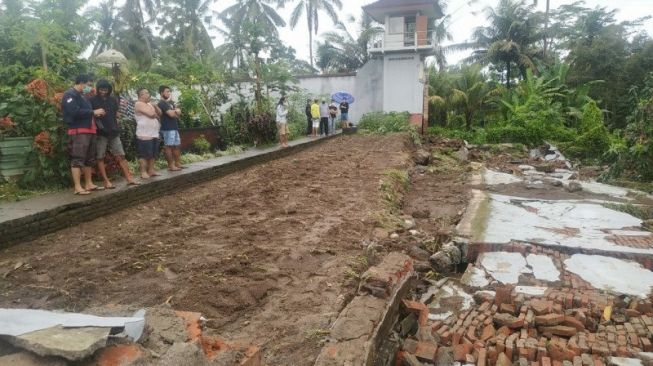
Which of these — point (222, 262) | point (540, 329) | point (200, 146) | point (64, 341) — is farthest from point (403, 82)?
point (64, 341)

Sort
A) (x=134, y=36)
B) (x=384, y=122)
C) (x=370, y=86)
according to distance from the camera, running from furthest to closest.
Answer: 1. (x=134, y=36)
2. (x=370, y=86)
3. (x=384, y=122)

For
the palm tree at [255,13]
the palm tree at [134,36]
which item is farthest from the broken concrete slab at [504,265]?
the palm tree at [255,13]

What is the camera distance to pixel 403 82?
2105 cm

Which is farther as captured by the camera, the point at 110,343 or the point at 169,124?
the point at 169,124

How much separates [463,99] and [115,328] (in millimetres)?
20884

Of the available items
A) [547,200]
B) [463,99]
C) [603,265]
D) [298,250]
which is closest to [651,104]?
[547,200]

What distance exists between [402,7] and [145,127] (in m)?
17.7

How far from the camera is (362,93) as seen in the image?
71.8 ft

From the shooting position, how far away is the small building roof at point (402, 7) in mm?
20594

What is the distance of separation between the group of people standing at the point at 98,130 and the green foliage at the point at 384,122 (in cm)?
1335

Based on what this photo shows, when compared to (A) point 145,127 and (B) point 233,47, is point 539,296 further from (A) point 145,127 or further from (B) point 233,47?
(B) point 233,47

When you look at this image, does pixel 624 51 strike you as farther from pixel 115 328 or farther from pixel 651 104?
pixel 115 328

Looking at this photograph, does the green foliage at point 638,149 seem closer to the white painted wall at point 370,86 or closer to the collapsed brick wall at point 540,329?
the collapsed brick wall at point 540,329

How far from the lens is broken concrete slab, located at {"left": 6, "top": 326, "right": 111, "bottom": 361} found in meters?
1.47
